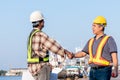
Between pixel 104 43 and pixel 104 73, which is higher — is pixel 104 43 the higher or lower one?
the higher one

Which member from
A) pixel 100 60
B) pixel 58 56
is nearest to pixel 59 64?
pixel 58 56

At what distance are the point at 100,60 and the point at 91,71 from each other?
286 millimetres

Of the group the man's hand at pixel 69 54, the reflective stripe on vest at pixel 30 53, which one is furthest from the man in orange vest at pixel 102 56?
the reflective stripe on vest at pixel 30 53

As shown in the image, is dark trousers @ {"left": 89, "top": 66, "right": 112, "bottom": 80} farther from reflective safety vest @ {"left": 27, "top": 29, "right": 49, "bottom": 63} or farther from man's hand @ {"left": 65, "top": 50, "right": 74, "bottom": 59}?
reflective safety vest @ {"left": 27, "top": 29, "right": 49, "bottom": 63}

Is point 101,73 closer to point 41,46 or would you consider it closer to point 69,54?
point 69,54

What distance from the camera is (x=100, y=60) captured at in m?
8.46

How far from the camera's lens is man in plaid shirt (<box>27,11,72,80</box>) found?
8.40m

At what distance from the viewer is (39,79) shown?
838cm

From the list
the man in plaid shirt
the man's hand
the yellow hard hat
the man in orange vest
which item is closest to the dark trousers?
the man in orange vest

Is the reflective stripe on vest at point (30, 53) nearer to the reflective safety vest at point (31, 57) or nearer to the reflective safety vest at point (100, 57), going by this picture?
the reflective safety vest at point (31, 57)

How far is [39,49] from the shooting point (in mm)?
8430

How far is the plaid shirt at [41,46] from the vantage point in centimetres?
841

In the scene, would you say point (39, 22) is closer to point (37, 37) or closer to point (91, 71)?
point (37, 37)

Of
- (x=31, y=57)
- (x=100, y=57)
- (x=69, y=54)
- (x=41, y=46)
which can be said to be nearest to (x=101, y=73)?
(x=100, y=57)
